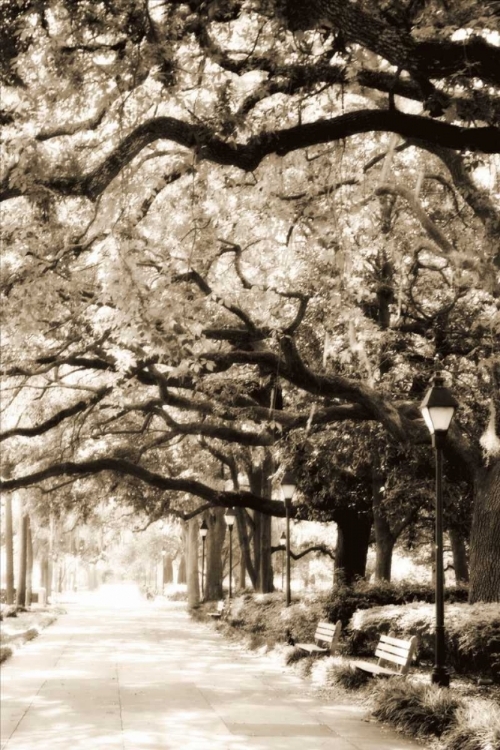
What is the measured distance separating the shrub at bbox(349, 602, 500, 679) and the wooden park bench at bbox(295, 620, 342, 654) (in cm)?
45

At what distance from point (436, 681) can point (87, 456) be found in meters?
16.1

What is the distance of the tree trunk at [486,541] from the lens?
44.4ft

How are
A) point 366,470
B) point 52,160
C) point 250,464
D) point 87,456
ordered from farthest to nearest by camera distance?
point 250,464 < point 87,456 < point 366,470 < point 52,160

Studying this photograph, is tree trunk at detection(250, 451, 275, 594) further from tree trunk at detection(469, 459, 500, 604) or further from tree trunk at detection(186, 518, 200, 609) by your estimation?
tree trunk at detection(469, 459, 500, 604)

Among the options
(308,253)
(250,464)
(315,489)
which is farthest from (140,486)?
(308,253)

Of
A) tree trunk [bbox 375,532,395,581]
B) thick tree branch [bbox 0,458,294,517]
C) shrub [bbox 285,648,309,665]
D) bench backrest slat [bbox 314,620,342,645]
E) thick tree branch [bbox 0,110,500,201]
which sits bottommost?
shrub [bbox 285,648,309,665]

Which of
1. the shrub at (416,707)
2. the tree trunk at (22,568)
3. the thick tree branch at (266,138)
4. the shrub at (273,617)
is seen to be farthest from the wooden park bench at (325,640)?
the tree trunk at (22,568)

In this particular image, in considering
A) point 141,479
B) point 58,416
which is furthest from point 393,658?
point 141,479

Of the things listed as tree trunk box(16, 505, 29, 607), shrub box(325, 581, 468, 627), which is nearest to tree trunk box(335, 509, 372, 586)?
shrub box(325, 581, 468, 627)

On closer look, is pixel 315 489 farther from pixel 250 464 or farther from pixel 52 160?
pixel 52 160

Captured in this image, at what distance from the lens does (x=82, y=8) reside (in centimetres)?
776

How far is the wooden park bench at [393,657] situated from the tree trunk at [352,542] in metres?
8.90

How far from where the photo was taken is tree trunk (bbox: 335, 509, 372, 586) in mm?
22312

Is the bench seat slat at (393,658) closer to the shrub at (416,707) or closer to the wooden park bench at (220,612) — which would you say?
the shrub at (416,707)
